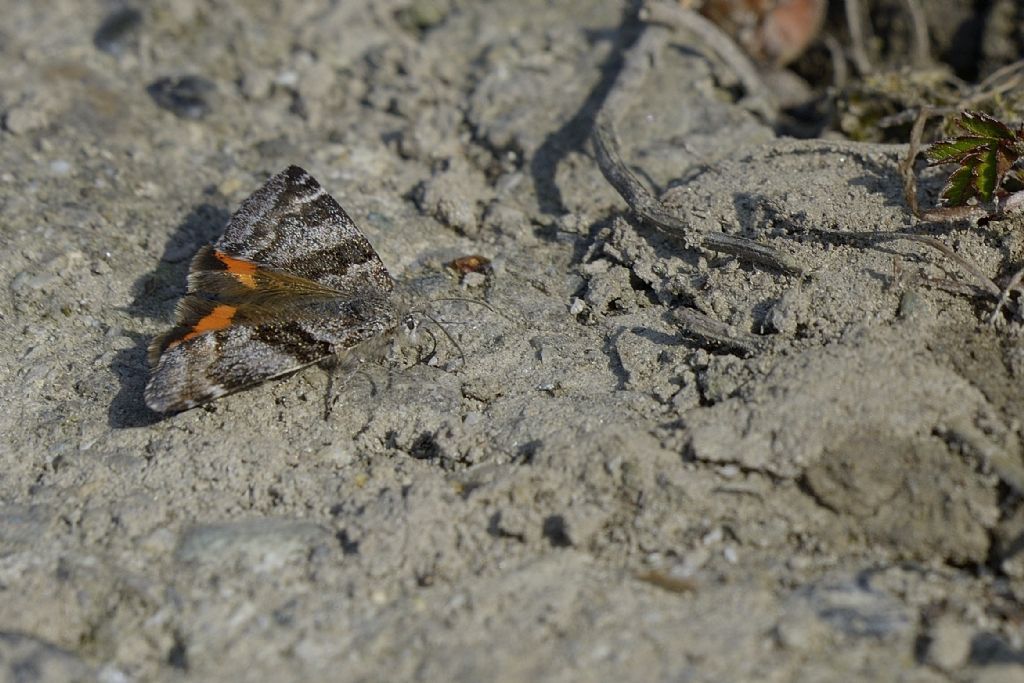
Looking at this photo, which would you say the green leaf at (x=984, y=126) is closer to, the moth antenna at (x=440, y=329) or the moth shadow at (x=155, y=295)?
the moth antenna at (x=440, y=329)

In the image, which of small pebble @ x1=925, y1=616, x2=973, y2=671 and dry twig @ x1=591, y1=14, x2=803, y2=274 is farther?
dry twig @ x1=591, y1=14, x2=803, y2=274

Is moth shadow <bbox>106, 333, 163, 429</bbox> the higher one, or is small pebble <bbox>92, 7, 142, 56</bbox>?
small pebble <bbox>92, 7, 142, 56</bbox>

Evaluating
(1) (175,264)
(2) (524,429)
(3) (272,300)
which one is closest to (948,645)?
(2) (524,429)

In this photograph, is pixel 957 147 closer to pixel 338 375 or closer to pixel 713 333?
pixel 713 333

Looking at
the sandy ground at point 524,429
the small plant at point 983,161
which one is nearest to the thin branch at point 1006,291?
the sandy ground at point 524,429

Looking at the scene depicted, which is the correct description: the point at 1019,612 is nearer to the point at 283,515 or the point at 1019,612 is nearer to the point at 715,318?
the point at 715,318

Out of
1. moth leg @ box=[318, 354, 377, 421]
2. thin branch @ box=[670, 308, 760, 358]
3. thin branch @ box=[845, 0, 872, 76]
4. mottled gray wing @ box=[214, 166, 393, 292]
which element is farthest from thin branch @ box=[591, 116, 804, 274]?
thin branch @ box=[845, 0, 872, 76]

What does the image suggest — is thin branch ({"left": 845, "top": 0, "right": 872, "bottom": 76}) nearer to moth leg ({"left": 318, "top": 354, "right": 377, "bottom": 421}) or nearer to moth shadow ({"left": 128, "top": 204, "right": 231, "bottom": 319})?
moth leg ({"left": 318, "top": 354, "right": 377, "bottom": 421})
